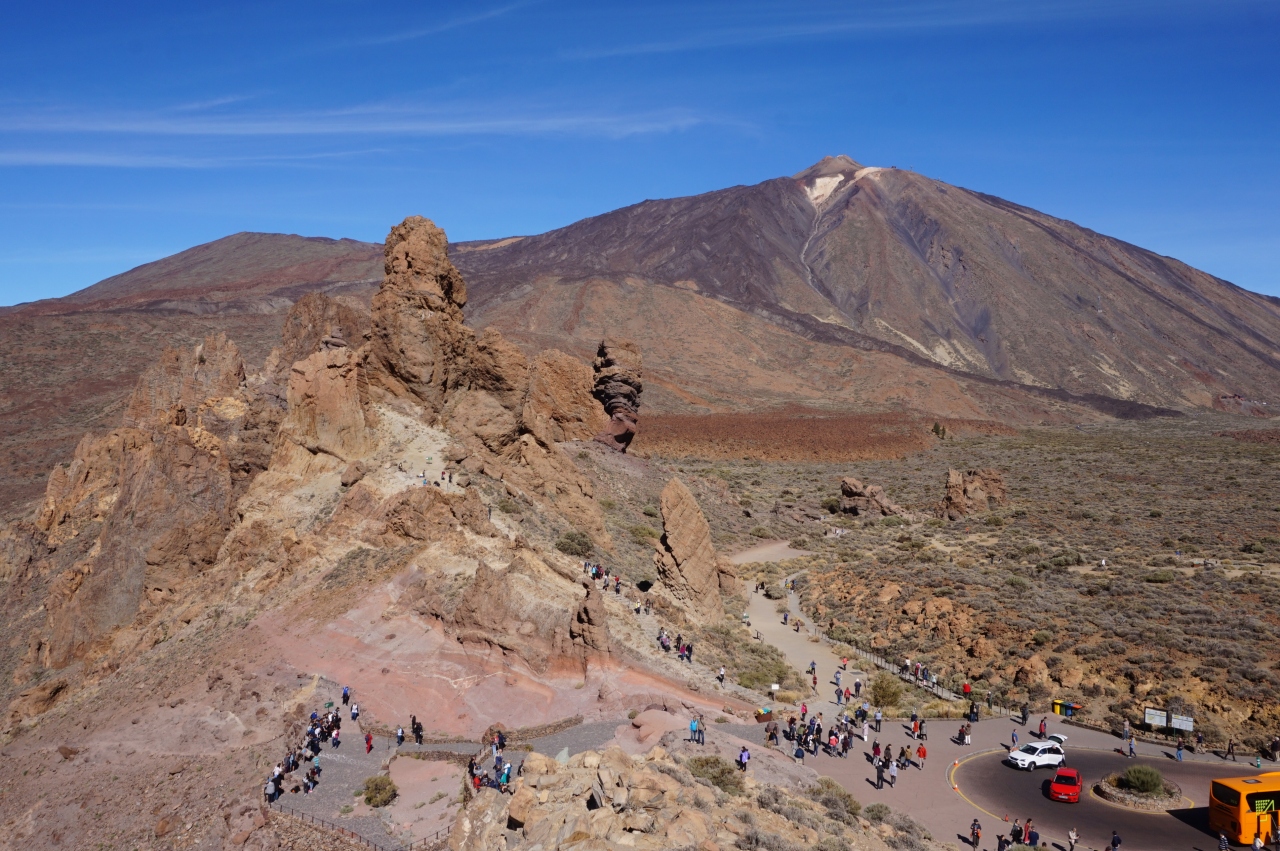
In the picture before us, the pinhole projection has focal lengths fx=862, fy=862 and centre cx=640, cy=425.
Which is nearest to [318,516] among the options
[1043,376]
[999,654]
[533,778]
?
[533,778]

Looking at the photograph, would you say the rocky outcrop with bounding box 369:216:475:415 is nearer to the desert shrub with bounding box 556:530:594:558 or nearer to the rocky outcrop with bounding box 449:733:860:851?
the desert shrub with bounding box 556:530:594:558

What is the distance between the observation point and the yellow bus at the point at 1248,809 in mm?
16141

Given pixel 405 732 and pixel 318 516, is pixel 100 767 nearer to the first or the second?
pixel 405 732

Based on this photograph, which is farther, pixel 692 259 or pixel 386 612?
pixel 692 259

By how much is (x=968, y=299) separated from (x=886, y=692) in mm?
162193

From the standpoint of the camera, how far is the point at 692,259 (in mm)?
183125

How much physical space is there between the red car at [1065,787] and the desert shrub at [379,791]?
1368cm

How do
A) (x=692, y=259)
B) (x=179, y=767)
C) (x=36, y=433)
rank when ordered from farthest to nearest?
(x=692, y=259) < (x=36, y=433) < (x=179, y=767)

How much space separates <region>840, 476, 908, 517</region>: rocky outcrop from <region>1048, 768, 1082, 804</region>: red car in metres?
33.2

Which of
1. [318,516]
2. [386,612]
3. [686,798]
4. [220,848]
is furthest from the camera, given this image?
[318,516]

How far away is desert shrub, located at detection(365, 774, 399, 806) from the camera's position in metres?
16.5

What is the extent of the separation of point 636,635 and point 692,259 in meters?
165

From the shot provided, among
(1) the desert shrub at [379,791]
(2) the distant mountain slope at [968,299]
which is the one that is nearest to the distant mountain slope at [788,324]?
(2) the distant mountain slope at [968,299]

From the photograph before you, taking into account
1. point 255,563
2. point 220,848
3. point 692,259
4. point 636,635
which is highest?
point 692,259
